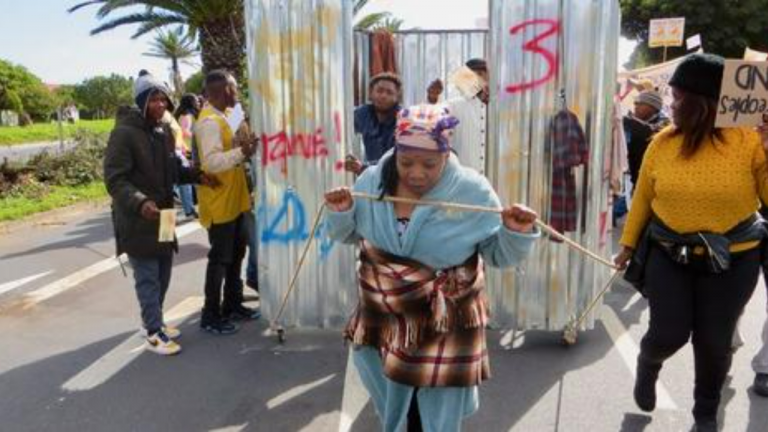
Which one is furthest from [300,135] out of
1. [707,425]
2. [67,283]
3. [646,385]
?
[67,283]

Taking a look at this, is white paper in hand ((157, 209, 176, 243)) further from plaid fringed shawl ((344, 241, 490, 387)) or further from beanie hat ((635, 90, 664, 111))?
beanie hat ((635, 90, 664, 111))

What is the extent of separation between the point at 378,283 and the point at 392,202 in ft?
0.97

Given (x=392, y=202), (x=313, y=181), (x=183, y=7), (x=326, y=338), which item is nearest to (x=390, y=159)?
(x=392, y=202)

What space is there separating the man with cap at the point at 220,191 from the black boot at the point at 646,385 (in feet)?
8.70

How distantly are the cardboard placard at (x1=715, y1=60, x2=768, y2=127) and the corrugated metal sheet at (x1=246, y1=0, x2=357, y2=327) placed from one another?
214cm

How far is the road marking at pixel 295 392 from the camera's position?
355 cm

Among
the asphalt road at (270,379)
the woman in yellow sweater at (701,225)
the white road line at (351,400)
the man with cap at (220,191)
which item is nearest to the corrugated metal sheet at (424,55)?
the man with cap at (220,191)

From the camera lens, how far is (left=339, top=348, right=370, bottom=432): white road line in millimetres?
3344

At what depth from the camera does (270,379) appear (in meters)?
3.87

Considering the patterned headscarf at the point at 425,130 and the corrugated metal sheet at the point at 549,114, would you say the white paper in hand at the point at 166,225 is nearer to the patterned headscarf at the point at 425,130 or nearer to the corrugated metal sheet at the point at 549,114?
the corrugated metal sheet at the point at 549,114

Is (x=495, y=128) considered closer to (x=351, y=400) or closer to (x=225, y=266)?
(x=351, y=400)

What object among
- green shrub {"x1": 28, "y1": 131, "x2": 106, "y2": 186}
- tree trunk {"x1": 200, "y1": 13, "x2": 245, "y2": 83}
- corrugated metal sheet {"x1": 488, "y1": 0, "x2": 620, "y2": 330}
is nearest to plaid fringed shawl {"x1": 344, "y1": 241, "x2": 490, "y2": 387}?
corrugated metal sheet {"x1": 488, "y1": 0, "x2": 620, "y2": 330}

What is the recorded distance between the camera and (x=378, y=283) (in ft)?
7.48

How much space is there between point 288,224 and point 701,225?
2445mm
